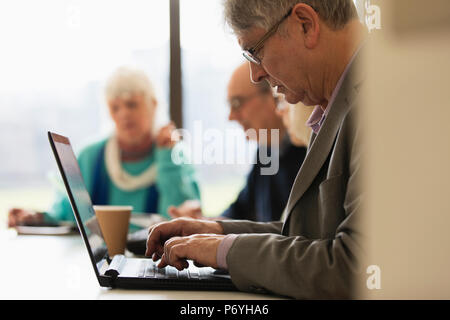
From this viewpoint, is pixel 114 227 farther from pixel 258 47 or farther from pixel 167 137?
pixel 167 137

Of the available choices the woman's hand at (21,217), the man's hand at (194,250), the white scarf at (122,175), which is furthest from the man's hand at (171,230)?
the white scarf at (122,175)

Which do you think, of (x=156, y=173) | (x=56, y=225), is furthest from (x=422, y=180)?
(x=156, y=173)

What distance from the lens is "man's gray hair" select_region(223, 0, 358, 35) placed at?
86 cm

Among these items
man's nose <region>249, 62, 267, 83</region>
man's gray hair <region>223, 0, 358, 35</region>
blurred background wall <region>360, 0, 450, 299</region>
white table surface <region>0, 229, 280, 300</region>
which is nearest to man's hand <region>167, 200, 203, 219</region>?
white table surface <region>0, 229, 280, 300</region>

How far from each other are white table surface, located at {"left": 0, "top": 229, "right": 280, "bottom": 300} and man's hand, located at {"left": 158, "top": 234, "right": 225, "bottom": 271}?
50 millimetres

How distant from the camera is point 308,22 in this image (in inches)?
34.2

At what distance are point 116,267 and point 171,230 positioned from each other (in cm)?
13

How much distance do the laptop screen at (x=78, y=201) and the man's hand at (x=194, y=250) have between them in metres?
0.13

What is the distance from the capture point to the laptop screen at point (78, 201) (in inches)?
31.8

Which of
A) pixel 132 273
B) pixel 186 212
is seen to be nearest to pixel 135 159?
pixel 186 212

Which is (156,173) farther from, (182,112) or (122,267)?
(122,267)

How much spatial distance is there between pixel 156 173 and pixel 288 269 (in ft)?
6.78

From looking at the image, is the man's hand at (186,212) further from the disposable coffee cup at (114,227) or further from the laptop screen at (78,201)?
the laptop screen at (78,201)

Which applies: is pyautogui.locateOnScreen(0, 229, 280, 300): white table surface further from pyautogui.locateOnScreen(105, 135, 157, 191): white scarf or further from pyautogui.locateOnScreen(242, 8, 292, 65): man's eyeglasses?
pyautogui.locateOnScreen(105, 135, 157, 191): white scarf
